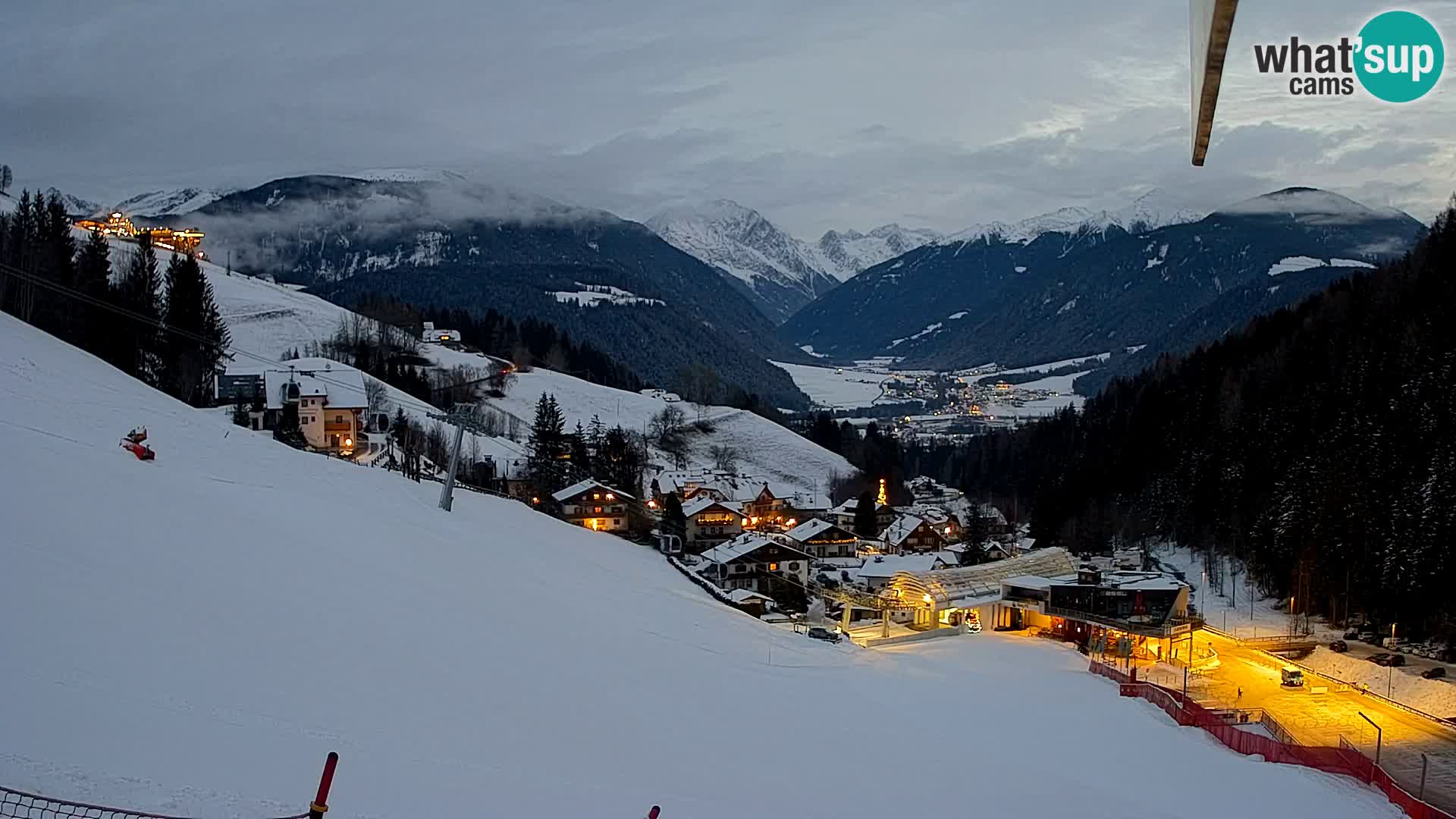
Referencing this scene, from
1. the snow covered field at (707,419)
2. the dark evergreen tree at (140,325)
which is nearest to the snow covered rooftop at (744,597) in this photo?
the dark evergreen tree at (140,325)

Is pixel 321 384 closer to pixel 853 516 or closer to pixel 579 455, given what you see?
pixel 579 455

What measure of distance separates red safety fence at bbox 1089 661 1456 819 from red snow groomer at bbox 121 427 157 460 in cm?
2123

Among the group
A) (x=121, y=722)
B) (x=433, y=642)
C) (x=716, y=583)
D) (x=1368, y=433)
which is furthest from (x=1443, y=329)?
(x=121, y=722)

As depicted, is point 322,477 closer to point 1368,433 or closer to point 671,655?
point 671,655

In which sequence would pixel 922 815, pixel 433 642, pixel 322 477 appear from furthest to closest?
pixel 322 477 < pixel 433 642 < pixel 922 815

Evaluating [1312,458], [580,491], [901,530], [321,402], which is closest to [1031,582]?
[1312,458]

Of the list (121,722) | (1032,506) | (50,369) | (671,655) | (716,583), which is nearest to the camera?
(121,722)

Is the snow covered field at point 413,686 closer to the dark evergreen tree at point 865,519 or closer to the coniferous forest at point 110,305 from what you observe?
the coniferous forest at point 110,305

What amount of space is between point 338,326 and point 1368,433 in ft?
262

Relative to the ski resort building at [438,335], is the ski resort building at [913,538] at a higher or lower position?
lower

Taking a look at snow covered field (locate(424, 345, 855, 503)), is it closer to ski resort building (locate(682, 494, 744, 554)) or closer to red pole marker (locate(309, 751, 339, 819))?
ski resort building (locate(682, 494, 744, 554))

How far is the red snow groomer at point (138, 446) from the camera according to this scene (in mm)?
16656

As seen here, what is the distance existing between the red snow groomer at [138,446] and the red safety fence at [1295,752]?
69.7 ft

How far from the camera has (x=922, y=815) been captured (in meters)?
11.0
